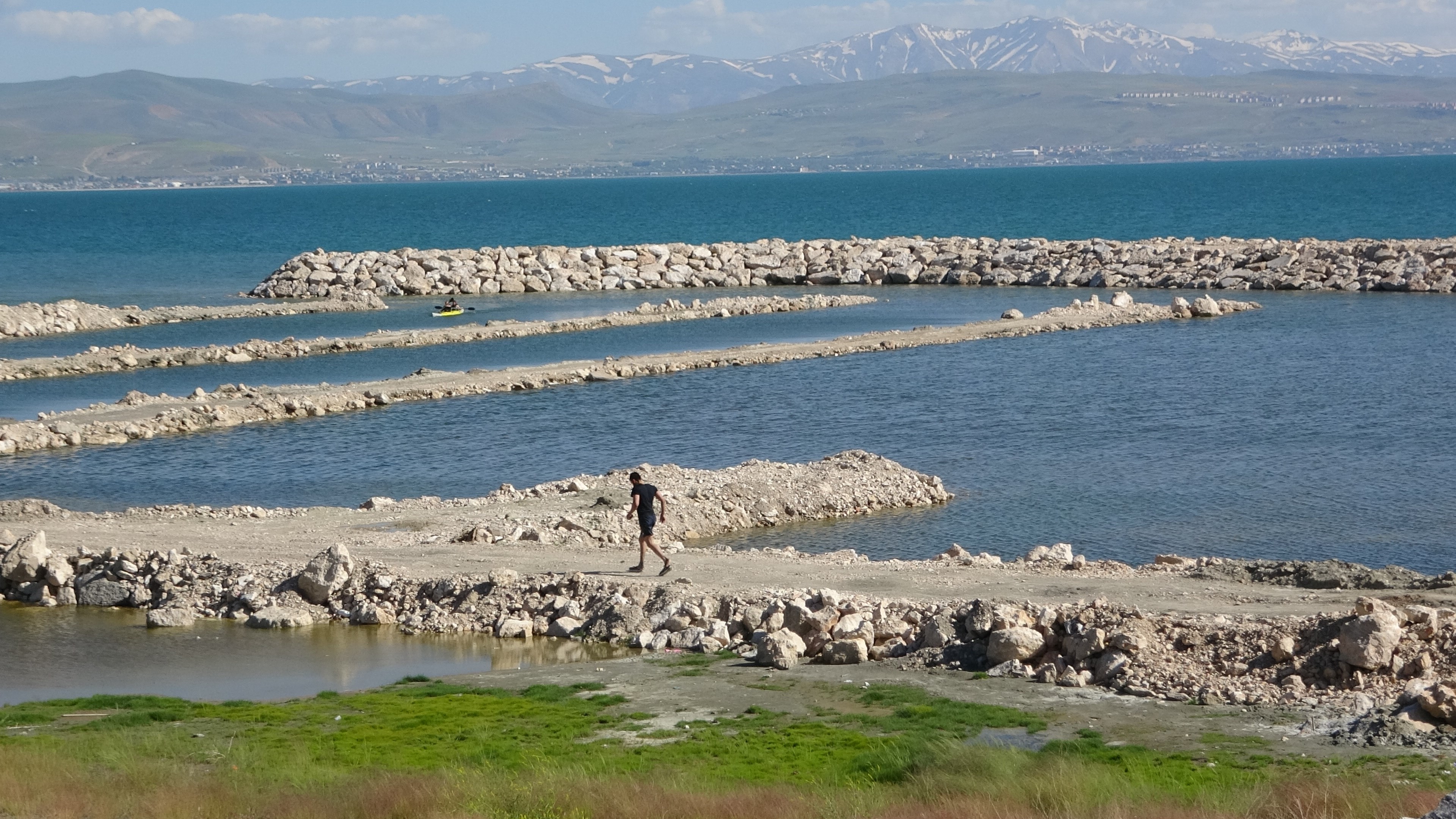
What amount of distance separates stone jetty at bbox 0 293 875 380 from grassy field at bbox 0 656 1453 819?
37275 millimetres

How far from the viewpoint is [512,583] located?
2328cm

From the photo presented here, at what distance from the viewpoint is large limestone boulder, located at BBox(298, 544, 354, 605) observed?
78.5ft

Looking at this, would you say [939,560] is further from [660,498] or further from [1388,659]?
[1388,659]

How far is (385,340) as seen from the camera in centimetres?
5894

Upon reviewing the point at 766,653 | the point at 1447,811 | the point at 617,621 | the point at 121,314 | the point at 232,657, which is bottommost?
the point at 232,657

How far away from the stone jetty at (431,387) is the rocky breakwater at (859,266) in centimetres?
1291

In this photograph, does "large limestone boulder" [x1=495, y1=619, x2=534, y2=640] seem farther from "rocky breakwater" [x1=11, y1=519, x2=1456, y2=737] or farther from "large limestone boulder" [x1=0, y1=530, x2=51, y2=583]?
"large limestone boulder" [x1=0, y1=530, x2=51, y2=583]

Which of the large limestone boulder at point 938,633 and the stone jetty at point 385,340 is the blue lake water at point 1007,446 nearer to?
the large limestone boulder at point 938,633

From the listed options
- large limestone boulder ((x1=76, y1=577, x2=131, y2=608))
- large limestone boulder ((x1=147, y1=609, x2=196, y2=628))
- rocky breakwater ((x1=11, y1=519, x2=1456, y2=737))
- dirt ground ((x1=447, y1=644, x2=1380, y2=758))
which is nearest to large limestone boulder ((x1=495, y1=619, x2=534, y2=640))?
rocky breakwater ((x1=11, y1=519, x2=1456, y2=737))

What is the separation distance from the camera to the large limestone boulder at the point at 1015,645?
61.5 feet

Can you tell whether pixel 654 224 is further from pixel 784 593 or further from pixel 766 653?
pixel 766 653

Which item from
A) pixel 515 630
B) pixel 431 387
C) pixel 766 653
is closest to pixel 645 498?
Result: pixel 515 630

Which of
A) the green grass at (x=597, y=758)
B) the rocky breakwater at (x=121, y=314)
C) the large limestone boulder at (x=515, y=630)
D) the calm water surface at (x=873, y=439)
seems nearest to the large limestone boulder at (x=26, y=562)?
the calm water surface at (x=873, y=439)

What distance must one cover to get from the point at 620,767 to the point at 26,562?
14.3 meters
